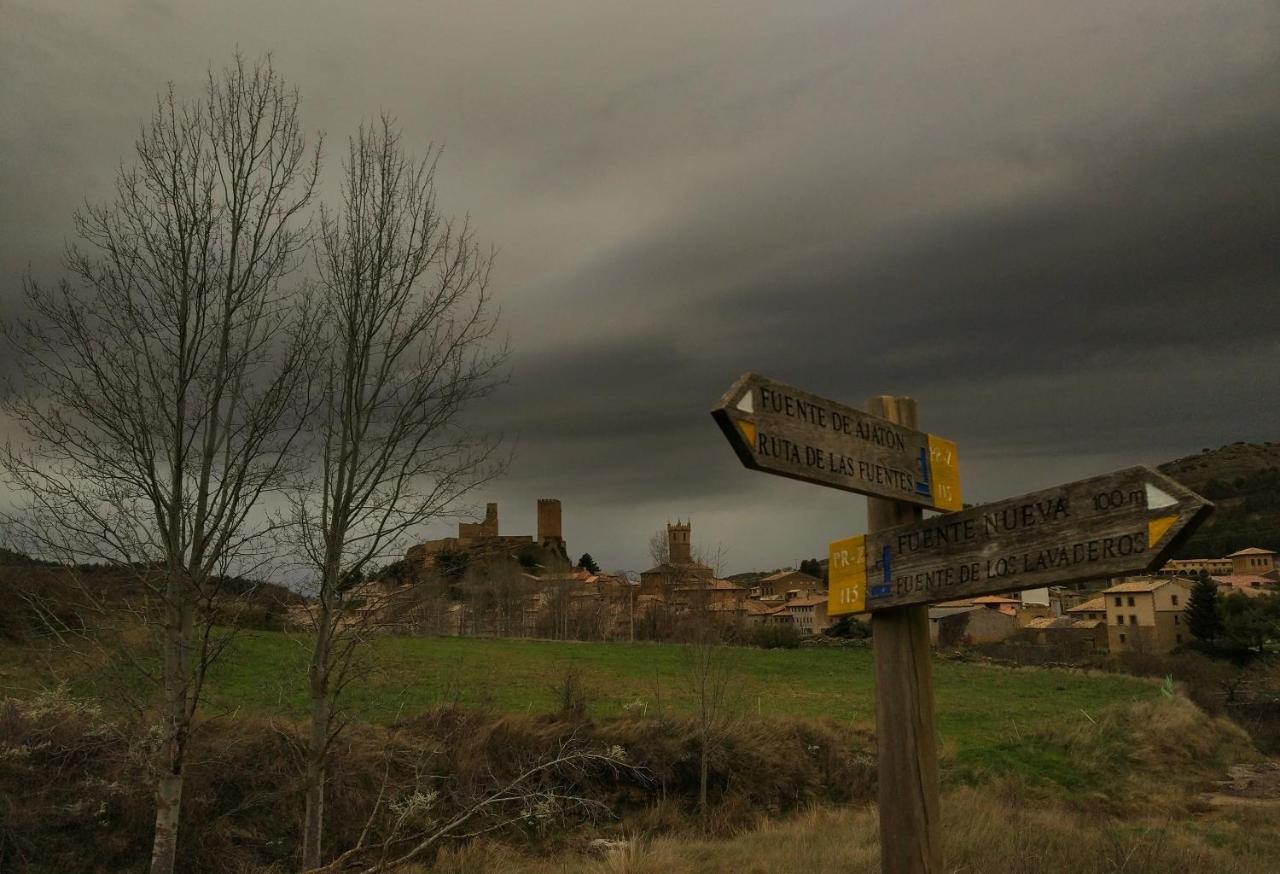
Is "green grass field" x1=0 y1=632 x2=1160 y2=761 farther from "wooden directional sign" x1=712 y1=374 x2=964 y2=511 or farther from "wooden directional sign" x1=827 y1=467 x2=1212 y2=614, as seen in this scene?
"wooden directional sign" x1=712 y1=374 x2=964 y2=511

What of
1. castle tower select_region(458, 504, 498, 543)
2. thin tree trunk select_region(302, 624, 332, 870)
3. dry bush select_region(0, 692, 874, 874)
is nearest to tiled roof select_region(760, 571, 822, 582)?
castle tower select_region(458, 504, 498, 543)

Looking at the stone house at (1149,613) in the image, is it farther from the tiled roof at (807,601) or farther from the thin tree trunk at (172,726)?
the thin tree trunk at (172,726)

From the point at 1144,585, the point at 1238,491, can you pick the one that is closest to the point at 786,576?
the point at 1144,585

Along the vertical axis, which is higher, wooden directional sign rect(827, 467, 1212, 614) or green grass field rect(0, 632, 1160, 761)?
wooden directional sign rect(827, 467, 1212, 614)

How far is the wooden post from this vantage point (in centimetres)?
355

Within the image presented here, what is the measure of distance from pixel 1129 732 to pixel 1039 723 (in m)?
2.05

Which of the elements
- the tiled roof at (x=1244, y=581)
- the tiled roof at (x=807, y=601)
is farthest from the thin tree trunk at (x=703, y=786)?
the tiled roof at (x=1244, y=581)

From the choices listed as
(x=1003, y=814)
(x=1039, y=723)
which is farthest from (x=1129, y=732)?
(x=1003, y=814)

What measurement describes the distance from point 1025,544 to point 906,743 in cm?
109

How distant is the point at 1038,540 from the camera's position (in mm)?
3188

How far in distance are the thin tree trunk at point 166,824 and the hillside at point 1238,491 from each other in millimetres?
77214

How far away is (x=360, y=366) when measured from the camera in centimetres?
819

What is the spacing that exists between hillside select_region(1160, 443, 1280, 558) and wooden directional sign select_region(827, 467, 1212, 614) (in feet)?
252

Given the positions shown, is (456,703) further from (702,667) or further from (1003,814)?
(1003,814)
